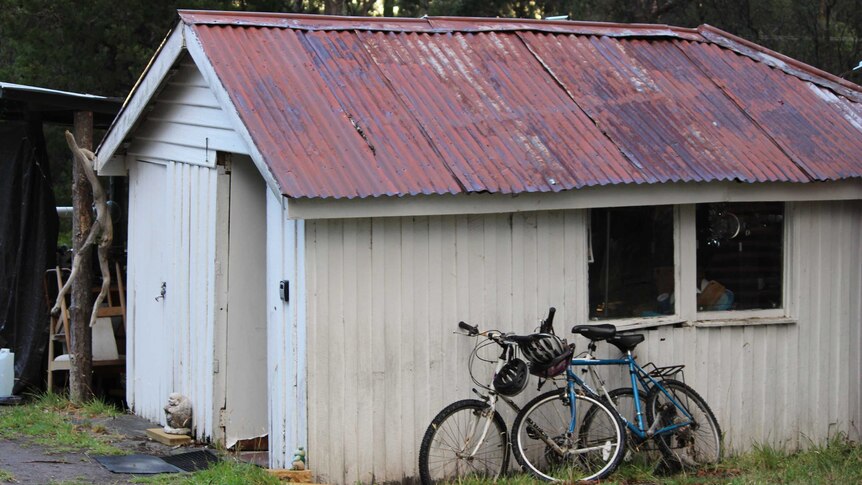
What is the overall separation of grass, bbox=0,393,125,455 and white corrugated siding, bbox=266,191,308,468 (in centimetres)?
177

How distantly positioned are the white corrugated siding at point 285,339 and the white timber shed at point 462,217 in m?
0.02

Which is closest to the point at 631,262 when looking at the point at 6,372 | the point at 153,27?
the point at 6,372

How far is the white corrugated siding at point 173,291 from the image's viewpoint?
29.9 ft

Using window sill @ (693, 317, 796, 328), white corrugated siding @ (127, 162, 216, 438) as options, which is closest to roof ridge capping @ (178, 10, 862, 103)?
white corrugated siding @ (127, 162, 216, 438)

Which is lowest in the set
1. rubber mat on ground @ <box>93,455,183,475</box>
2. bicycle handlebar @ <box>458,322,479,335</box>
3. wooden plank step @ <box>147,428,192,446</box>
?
rubber mat on ground @ <box>93,455,183,475</box>

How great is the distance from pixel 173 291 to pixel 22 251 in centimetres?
263

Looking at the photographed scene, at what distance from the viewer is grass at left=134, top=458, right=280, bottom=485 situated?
Result: 24.0 feet

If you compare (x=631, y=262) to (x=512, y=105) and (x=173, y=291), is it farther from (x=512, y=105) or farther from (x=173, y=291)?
(x=173, y=291)

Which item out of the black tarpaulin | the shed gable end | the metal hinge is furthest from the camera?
the black tarpaulin

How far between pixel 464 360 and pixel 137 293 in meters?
4.04

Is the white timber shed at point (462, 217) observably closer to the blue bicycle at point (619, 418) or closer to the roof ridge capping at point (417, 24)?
the roof ridge capping at point (417, 24)

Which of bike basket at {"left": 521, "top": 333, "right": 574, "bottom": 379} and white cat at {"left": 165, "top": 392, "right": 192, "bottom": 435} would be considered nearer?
bike basket at {"left": 521, "top": 333, "right": 574, "bottom": 379}

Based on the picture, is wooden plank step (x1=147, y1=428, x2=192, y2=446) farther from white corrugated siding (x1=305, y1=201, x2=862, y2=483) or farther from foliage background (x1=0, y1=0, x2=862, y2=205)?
foliage background (x1=0, y1=0, x2=862, y2=205)

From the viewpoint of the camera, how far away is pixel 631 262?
28.3 ft
